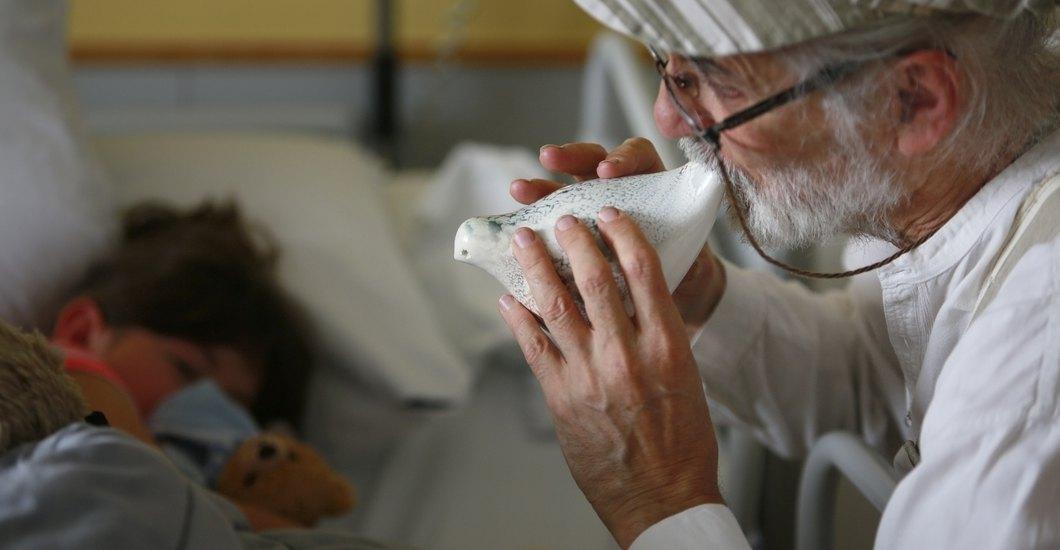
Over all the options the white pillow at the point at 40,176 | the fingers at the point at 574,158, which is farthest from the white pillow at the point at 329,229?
the fingers at the point at 574,158

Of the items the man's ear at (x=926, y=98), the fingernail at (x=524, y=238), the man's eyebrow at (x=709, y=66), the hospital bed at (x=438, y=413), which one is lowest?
the hospital bed at (x=438, y=413)

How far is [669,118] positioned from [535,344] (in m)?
0.21

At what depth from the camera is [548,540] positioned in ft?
4.24

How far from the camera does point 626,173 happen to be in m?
0.91

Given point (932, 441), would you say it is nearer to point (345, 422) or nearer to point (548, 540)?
point (548, 540)

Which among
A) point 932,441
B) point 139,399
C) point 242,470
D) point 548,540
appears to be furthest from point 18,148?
point 932,441

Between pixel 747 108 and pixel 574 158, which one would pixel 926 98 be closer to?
pixel 747 108

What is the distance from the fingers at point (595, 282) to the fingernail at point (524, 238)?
0.09 feet

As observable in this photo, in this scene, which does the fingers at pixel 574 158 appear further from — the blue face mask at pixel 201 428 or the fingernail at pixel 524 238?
the blue face mask at pixel 201 428

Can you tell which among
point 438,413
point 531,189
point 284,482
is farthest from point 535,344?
point 438,413

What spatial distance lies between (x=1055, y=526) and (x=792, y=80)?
353 mm

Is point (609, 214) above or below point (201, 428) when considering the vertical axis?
above

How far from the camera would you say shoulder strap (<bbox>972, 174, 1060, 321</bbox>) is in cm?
78

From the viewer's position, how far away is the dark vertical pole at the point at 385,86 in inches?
97.0
